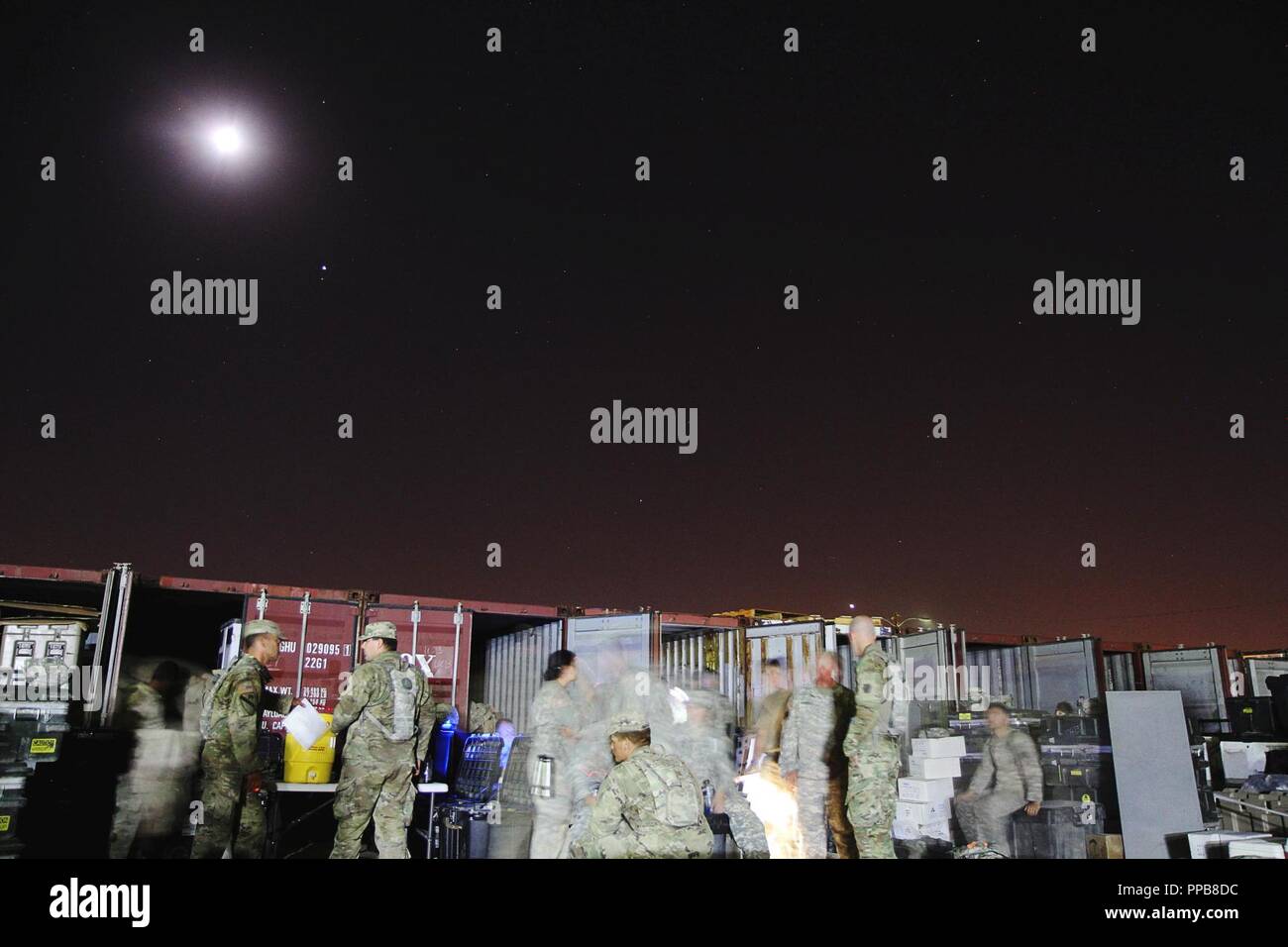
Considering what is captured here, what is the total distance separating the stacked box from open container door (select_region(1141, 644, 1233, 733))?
24.8 feet

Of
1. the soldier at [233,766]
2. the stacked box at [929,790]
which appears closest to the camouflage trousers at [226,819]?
the soldier at [233,766]

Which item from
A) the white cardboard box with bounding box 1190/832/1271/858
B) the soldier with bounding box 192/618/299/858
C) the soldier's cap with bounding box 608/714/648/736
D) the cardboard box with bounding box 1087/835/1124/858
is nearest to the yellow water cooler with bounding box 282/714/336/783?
the soldier with bounding box 192/618/299/858

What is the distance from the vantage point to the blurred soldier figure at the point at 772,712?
953 centimetres

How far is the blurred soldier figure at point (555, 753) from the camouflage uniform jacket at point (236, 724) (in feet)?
7.11

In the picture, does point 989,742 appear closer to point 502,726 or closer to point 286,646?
point 502,726

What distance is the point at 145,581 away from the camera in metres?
8.93

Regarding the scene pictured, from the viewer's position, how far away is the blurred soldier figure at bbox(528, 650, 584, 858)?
7.27 metres

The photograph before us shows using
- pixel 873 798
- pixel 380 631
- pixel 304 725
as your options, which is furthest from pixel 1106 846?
pixel 304 725

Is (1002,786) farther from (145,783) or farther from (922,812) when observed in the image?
(145,783)

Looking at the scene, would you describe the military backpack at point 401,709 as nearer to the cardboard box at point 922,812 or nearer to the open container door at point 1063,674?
the cardboard box at point 922,812

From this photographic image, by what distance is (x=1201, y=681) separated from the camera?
1495 centimetres

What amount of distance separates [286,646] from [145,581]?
1.48 m
